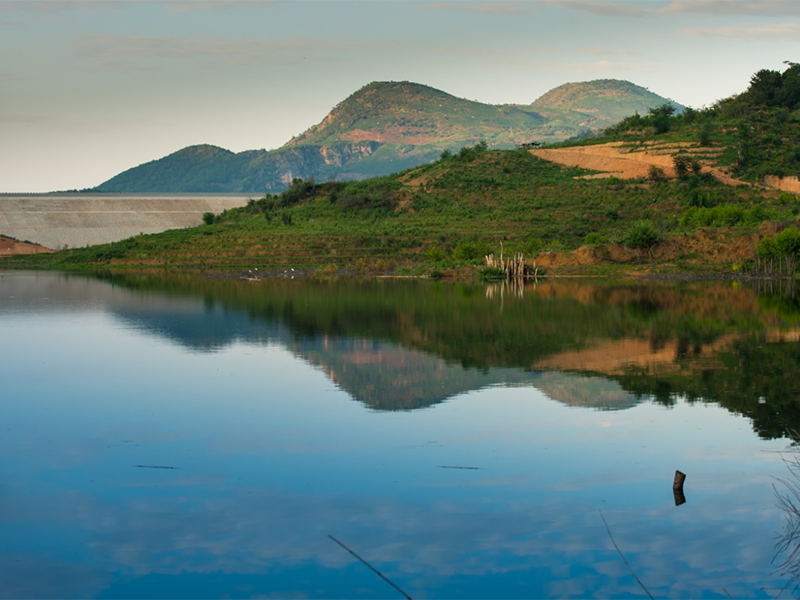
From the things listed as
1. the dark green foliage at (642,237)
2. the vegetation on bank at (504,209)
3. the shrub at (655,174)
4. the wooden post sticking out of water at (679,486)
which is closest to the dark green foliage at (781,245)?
the vegetation on bank at (504,209)

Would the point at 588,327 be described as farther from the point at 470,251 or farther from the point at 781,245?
the point at 470,251

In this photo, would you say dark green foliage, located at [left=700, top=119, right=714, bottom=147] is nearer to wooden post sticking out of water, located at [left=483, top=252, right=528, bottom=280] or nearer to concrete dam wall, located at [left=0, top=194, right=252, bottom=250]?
wooden post sticking out of water, located at [left=483, top=252, right=528, bottom=280]

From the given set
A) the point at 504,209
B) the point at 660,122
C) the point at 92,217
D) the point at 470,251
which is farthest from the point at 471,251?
the point at 92,217

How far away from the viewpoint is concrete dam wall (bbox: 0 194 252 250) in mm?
73812

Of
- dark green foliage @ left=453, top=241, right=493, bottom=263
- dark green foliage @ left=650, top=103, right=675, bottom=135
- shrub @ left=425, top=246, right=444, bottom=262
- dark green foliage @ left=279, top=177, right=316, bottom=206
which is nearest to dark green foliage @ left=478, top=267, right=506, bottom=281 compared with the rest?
dark green foliage @ left=453, top=241, right=493, bottom=263

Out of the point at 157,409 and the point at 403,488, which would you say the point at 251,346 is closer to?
the point at 157,409

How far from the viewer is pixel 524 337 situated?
20.8 metres

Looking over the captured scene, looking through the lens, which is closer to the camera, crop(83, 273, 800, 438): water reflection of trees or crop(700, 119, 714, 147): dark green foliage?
crop(83, 273, 800, 438): water reflection of trees

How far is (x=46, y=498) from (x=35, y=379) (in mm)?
7697

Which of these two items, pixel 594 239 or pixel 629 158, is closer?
pixel 594 239

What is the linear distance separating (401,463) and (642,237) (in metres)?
38.4

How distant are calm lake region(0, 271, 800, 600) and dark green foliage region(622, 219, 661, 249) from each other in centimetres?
2422

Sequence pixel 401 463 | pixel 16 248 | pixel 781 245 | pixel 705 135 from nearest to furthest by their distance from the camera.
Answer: pixel 401 463 < pixel 781 245 < pixel 705 135 < pixel 16 248

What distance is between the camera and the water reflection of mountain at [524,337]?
14648 millimetres
